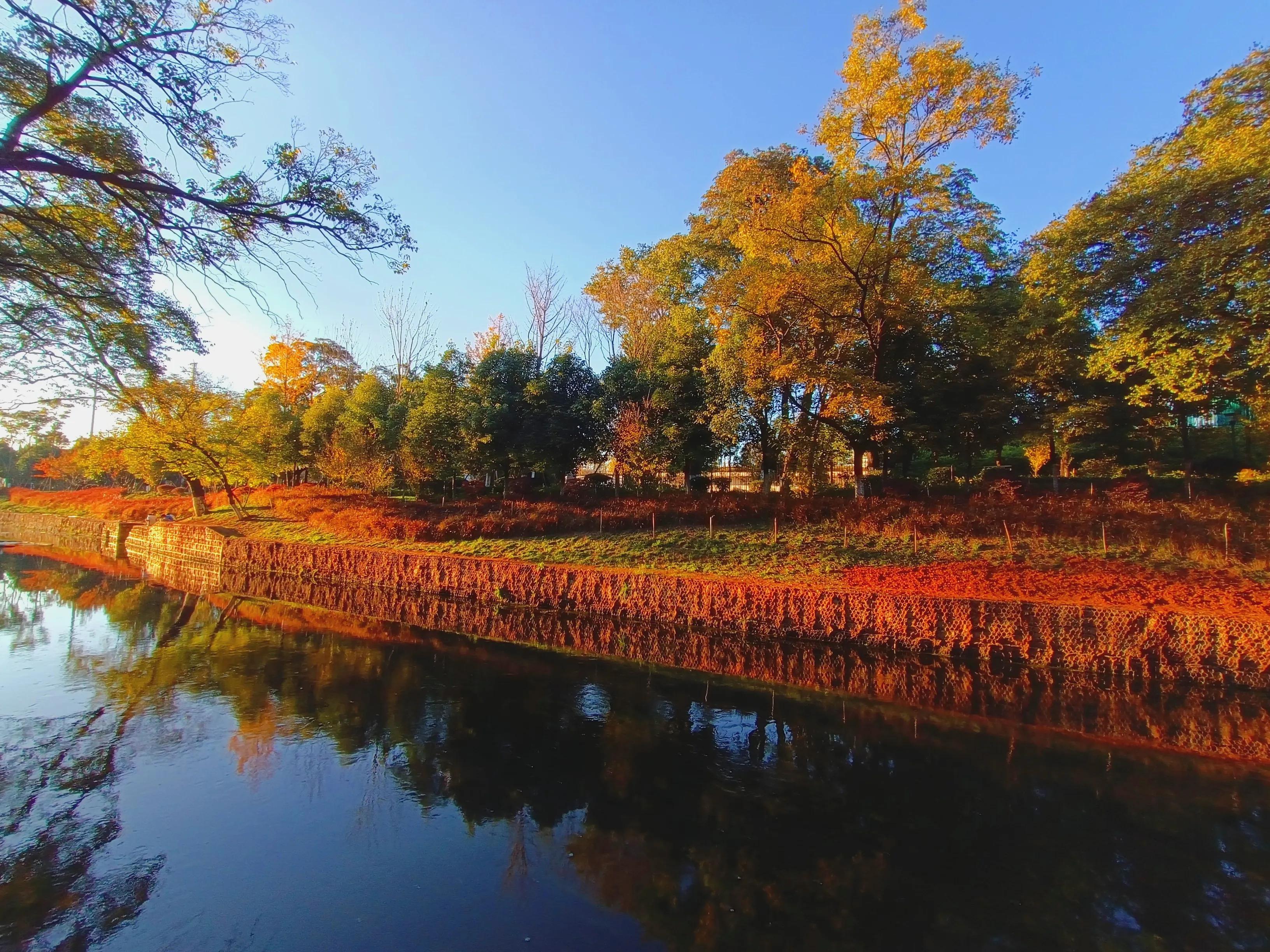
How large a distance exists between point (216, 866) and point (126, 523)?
34263 millimetres

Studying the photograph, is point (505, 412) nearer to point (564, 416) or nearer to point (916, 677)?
point (564, 416)

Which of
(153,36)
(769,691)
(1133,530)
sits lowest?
(769,691)

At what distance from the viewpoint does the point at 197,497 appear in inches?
1242

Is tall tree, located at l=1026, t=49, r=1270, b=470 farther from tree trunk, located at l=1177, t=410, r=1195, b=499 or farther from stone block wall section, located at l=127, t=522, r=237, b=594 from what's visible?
stone block wall section, located at l=127, t=522, r=237, b=594

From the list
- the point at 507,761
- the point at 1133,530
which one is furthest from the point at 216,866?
the point at 1133,530

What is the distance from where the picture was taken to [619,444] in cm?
2503

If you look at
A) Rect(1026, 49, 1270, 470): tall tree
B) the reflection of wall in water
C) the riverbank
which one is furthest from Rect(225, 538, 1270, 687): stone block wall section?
Rect(1026, 49, 1270, 470): tall tree

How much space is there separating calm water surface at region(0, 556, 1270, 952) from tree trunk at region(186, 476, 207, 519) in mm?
22951

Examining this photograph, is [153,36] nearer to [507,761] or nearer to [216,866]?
[216,866]

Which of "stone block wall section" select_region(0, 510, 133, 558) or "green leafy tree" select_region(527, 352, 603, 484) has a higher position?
"green leafy tree" select_region(527, 352, 603, 484)

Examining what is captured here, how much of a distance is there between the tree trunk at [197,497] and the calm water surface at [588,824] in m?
23.0

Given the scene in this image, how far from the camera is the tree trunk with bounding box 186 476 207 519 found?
1220 inches

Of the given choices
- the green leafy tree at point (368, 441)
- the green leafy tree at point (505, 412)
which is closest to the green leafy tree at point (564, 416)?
the green leafy tree at point (505, 412)

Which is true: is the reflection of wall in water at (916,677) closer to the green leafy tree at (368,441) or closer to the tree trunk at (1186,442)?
the green leafy tree at (368,441)
